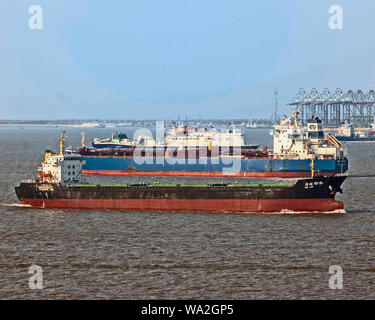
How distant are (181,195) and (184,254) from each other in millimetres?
13806

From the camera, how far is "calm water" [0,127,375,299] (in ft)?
87.7

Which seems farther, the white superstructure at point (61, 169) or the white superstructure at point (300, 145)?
the white superstructure at point (300, 145)

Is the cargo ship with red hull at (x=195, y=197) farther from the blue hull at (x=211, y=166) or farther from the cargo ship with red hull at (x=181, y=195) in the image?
the blue hull at (x=211, y=166)

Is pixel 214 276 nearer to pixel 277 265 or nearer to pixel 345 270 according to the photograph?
pixel 277 265

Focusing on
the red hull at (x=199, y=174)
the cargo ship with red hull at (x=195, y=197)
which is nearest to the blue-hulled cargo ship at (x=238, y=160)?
the red hull at (x=199, y=174)

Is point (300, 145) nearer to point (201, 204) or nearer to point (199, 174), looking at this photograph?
point (199, 174)

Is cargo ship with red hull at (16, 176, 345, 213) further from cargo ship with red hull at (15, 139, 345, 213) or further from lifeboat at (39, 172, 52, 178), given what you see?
lifeboat at (39, 172, 52, 178)

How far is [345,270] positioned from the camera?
29484 mm

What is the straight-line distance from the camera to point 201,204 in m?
45.6

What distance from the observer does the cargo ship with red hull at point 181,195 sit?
44.6m

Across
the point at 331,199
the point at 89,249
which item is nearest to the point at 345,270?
the point at 89,249

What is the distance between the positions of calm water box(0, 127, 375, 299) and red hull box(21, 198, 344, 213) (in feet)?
4.00

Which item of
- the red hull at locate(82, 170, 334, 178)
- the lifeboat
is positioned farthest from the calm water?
the red hull at locate(82, 170, 334, 178)

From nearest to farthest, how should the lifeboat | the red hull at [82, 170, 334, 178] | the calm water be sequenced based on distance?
the calm water, the lifeboat, the red hull at [82, 170, 334, 178]
